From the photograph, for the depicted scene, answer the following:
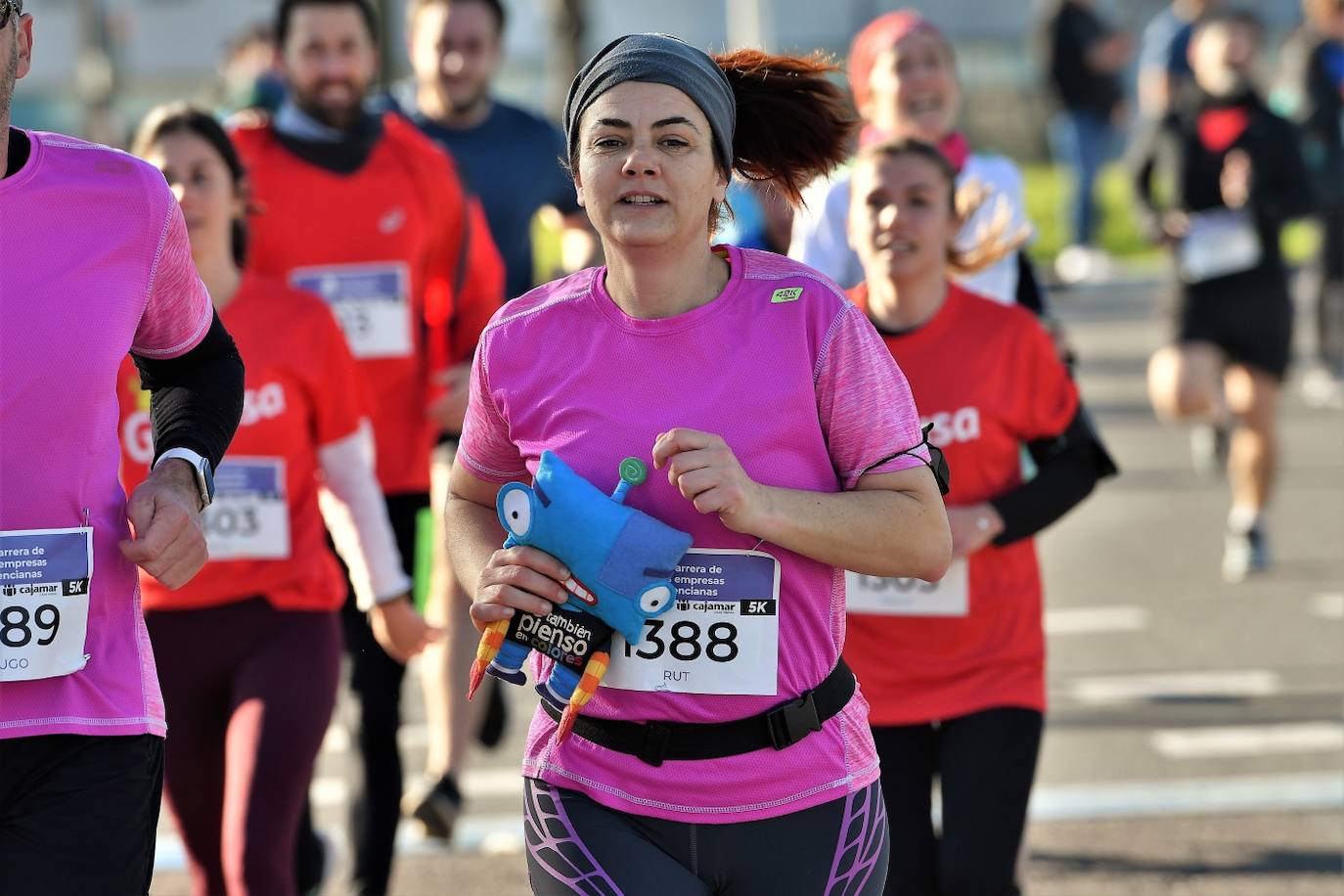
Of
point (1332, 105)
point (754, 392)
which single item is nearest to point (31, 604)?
point (754, 392)

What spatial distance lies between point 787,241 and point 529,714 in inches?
80.1

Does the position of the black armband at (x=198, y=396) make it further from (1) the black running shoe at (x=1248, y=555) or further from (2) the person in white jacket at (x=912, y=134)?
(1) the black running shoe at (x=1248, y=555)

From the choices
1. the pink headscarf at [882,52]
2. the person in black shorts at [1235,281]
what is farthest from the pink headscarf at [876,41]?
the person in black shorts at [1235,281]

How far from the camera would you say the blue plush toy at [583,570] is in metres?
2.97

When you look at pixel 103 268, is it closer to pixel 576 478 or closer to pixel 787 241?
pixel 576 478

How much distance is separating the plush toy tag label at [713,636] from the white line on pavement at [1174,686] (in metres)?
4.39

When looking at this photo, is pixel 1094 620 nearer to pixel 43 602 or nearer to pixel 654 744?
pixel 654 744

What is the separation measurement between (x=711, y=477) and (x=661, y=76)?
626 millimetres

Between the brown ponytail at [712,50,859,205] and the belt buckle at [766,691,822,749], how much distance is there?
862 millimetres

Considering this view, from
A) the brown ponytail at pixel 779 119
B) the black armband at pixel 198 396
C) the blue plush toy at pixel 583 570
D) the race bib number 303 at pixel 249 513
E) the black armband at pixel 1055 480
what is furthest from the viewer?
the race bib number 303 at pixel 249 513

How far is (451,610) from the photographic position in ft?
20.2

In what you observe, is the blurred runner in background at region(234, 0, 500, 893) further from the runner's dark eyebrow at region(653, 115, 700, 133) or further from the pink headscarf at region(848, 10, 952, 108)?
the runner's dark eyebrow at region(653, 115, 700, 133)

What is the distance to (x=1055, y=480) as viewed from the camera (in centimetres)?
438

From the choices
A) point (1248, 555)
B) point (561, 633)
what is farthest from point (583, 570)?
point (1248, 555)
